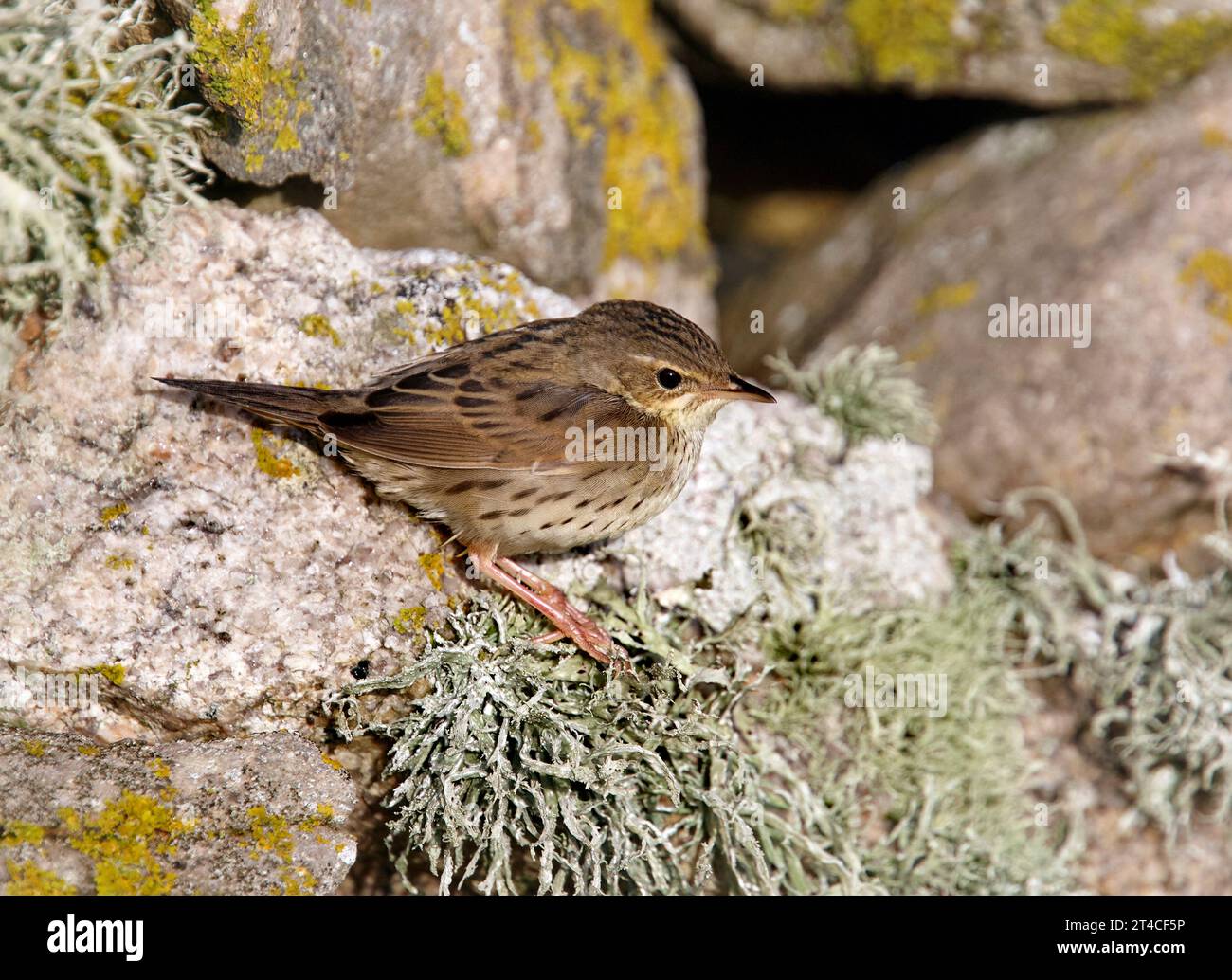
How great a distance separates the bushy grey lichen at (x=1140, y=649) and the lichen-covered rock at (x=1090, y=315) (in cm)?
32

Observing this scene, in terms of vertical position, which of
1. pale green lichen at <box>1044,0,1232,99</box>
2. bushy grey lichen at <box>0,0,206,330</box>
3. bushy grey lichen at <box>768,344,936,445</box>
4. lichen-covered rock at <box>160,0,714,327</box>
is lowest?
bushy grey lichen at <box>768,344,936,445</box>

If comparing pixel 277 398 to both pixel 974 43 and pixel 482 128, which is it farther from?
pixel 974 43

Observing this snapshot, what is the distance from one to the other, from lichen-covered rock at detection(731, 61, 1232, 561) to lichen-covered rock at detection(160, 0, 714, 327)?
158 cm

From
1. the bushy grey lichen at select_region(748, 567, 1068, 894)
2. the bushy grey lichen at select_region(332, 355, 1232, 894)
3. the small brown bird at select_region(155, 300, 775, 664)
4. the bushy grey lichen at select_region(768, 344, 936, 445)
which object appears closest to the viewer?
the bushy grey lichen at select_region(332, 355, 1232, 894)

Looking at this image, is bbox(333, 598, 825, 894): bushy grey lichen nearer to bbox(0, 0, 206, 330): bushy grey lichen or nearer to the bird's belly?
the bird's belly

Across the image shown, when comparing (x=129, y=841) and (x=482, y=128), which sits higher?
(x=482, y=128)

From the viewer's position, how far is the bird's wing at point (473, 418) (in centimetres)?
419

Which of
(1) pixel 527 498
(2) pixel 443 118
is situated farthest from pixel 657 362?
(2) pixel 443 118

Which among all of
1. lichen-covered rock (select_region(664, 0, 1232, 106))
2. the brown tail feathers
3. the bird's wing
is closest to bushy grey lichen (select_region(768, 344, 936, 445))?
the bird's wing

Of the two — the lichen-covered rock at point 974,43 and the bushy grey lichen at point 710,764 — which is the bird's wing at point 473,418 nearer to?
the bushy grey lichen at point 710,764

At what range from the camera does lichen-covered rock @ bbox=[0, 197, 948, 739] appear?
3.98 meters

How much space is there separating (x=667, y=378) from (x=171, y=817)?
2.47m

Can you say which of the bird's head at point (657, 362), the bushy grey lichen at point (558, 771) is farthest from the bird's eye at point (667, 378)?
the bushy grey lichen at point (558, 771)

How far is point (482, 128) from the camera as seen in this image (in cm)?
539
